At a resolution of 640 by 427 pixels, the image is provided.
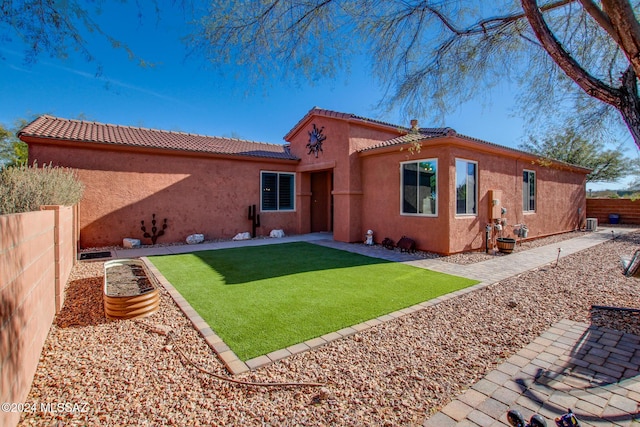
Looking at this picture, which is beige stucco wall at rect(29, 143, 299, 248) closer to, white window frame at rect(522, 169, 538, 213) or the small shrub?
the small shrub

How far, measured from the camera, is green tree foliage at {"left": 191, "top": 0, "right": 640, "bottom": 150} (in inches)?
199

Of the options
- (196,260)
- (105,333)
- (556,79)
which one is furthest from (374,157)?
(105,333)

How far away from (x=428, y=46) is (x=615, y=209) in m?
23.7

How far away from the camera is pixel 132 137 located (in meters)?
11.8

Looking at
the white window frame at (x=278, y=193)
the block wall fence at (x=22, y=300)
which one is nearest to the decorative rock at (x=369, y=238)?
the white window frame at (x=278, y=193)

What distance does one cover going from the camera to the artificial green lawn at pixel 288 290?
4.23 meters

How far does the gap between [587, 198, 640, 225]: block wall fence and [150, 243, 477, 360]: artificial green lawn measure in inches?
865

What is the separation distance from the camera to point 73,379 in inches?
119

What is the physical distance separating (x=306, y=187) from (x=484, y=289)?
10.2 m

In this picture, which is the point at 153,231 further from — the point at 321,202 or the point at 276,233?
the point at 321,202

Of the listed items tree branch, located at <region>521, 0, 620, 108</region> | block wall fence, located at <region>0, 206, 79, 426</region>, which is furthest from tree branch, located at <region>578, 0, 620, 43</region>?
block wall fence, located at <region>0, 206, 79, 426</region>

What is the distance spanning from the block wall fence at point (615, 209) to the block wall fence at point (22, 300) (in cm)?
2910

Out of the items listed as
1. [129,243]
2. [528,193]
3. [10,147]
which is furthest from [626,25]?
[10,147]

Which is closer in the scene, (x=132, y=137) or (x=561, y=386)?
(x=561, y=386)
